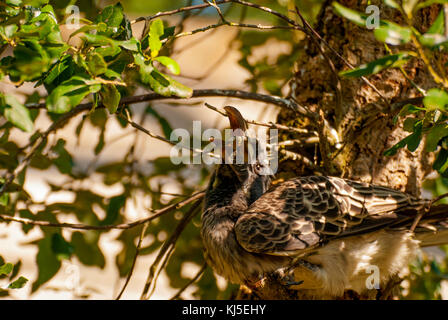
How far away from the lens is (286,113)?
217 cm

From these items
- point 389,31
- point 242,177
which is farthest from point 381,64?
point 242,177

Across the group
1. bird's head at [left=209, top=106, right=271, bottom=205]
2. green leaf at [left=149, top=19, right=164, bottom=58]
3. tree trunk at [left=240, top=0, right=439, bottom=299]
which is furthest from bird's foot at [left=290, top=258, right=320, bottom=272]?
green leaf at [left=149, top=19, right=164, bottom=58]

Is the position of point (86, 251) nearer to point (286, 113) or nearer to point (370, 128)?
point (286, 113)

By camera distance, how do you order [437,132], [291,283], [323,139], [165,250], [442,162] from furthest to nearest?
[165,250], [323,139], [291,283], [442,162], [437,132]

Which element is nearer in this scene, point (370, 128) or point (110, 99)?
point (110, 99)

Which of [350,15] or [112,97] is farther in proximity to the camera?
[112,97]

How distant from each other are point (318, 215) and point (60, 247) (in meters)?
0.92

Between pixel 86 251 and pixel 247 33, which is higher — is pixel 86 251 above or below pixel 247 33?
below

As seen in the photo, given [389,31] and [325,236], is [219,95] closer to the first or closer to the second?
[325,236]

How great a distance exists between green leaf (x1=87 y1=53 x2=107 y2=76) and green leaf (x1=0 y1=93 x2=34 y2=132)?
17 centimetres

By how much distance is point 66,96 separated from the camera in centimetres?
111

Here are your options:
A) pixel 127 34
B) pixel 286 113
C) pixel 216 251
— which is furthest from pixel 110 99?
pixel 286 113

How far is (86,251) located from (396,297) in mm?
1226
